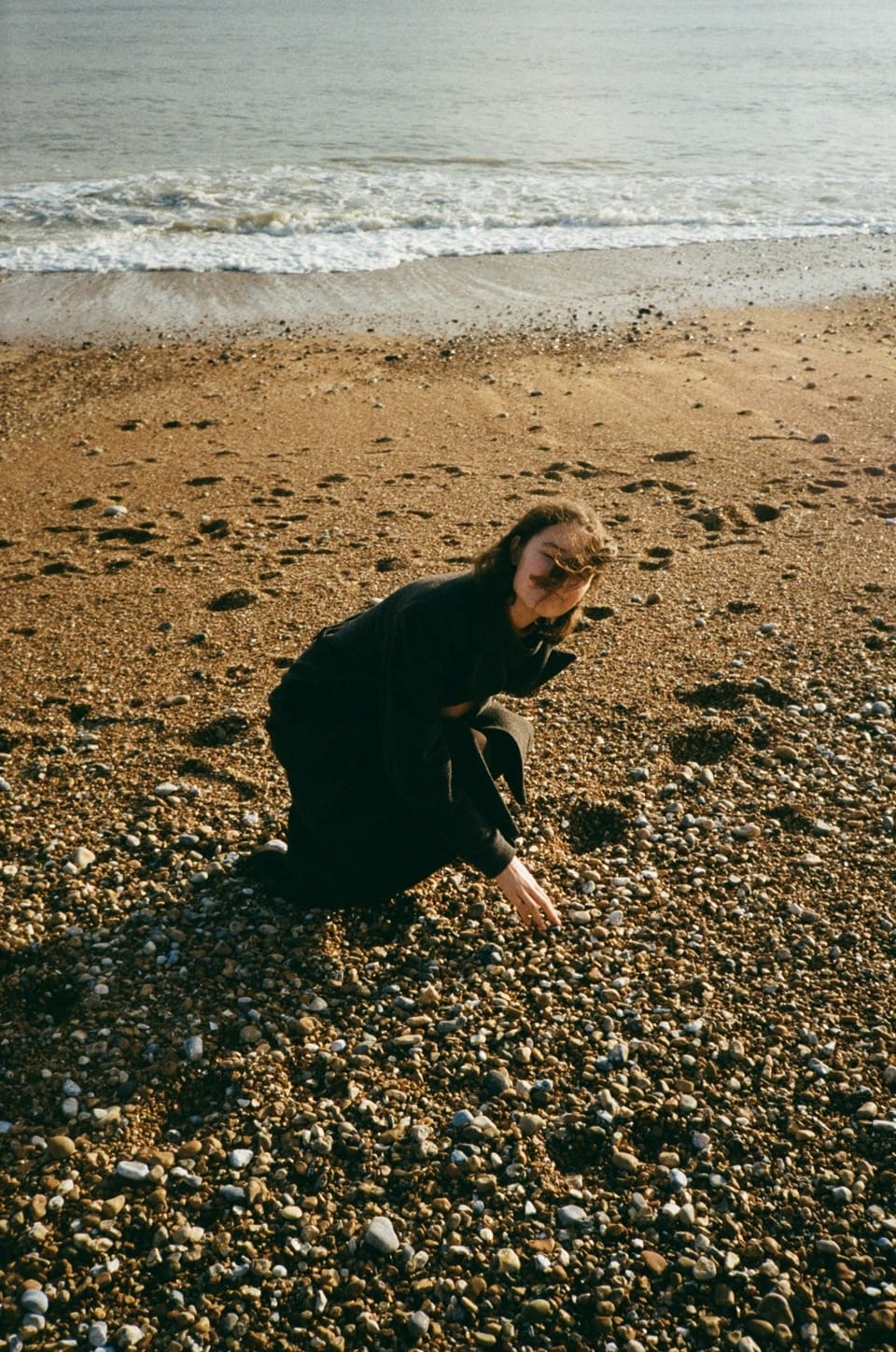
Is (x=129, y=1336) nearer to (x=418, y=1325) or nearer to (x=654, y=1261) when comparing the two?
(x=418, y=1325)

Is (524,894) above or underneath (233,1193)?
above

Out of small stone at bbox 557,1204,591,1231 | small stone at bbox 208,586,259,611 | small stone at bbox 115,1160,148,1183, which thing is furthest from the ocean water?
small stone at bbox 557,1204,591,1231

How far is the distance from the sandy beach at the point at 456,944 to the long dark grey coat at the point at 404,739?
1.09 feet

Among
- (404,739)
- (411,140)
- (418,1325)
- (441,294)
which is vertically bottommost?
(418,1325)

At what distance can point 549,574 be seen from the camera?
3.10 meters

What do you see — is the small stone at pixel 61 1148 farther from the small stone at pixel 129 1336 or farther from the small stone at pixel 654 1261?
the small stone at pixel 654 1261

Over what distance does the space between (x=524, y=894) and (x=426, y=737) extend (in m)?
0.68

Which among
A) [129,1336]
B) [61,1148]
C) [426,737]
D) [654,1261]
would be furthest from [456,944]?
[129,1336]

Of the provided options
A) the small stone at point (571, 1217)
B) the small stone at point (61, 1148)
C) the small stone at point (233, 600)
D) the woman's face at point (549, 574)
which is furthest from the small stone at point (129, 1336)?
the small stone at point (233, 600)

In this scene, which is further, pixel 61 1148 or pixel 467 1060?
pixel 467 1060

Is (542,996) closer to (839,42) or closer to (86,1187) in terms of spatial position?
(86,1187)

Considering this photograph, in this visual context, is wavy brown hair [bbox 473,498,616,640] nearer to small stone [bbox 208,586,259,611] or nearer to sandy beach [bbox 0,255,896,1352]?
sandy beach [bbox 0,255,896,1352]

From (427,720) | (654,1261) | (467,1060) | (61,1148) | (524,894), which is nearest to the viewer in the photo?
(654,1261)

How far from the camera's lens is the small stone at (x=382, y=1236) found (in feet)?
9.15
